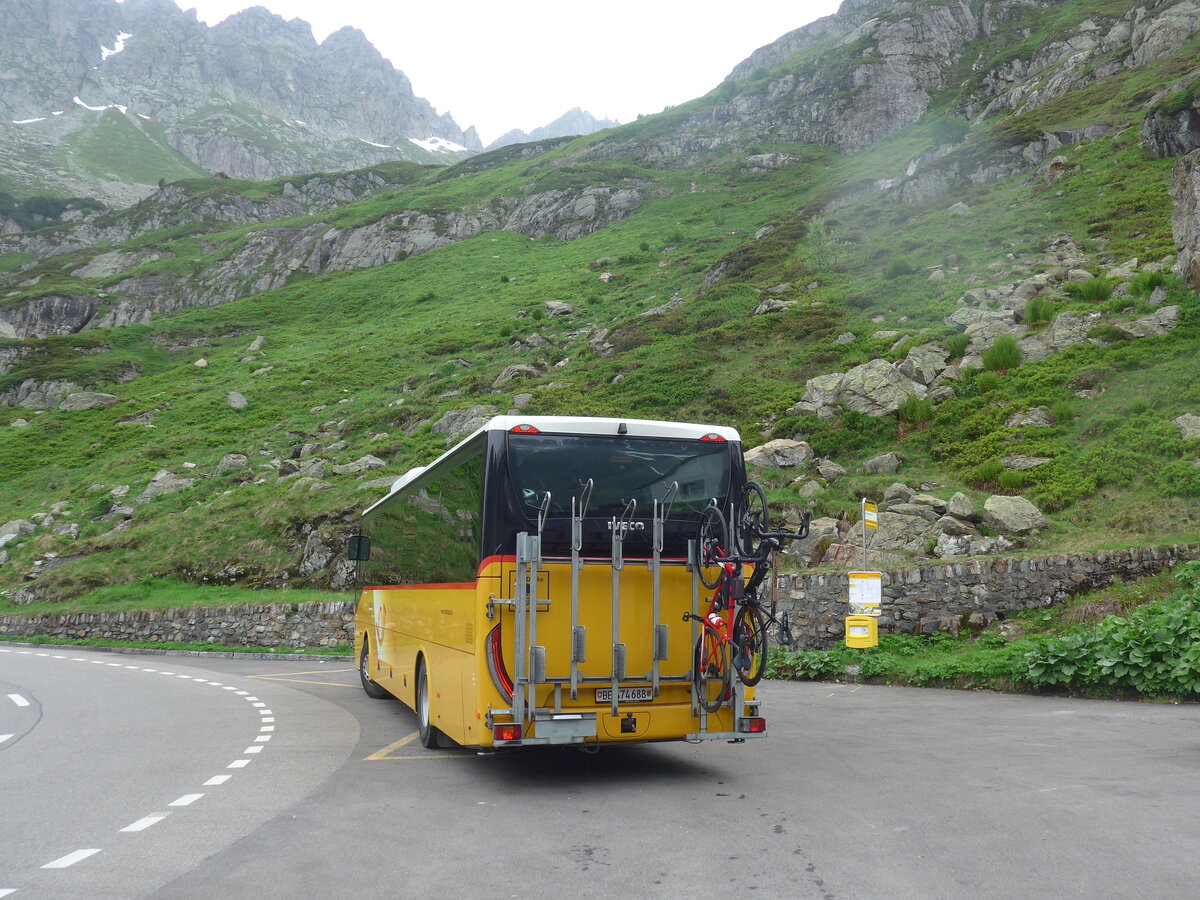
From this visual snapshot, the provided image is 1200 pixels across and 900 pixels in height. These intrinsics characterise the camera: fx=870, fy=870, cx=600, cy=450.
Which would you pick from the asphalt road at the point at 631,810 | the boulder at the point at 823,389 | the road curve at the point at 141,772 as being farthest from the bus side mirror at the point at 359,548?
the boulder at the point at 823,389

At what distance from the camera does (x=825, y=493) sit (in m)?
21.6

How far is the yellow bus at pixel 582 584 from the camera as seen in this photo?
25.6 ft

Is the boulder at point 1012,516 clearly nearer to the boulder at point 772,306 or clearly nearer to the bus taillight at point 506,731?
the bus taillight at point 506,731

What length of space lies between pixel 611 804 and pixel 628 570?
81.7 inches

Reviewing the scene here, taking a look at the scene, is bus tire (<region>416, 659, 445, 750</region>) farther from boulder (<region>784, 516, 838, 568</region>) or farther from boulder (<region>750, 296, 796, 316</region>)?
boulder (<region>750, 296, 796, 316</region>)

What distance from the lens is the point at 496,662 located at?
780 centimetres

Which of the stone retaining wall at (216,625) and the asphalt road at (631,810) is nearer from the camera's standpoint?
the asphalt road at (631,810)

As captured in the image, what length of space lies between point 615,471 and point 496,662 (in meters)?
2.11

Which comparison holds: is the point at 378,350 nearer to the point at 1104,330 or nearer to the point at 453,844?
the point at 1104,330

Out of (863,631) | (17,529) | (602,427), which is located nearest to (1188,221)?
(863,631)

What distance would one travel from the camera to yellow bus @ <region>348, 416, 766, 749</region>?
7.80 metres

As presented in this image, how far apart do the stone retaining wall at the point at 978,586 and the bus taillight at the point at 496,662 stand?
34.4 ft

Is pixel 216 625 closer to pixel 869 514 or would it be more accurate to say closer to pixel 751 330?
pixel 869 514


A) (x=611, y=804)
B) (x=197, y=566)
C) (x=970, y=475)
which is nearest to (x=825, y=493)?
(x=970, y=475)
